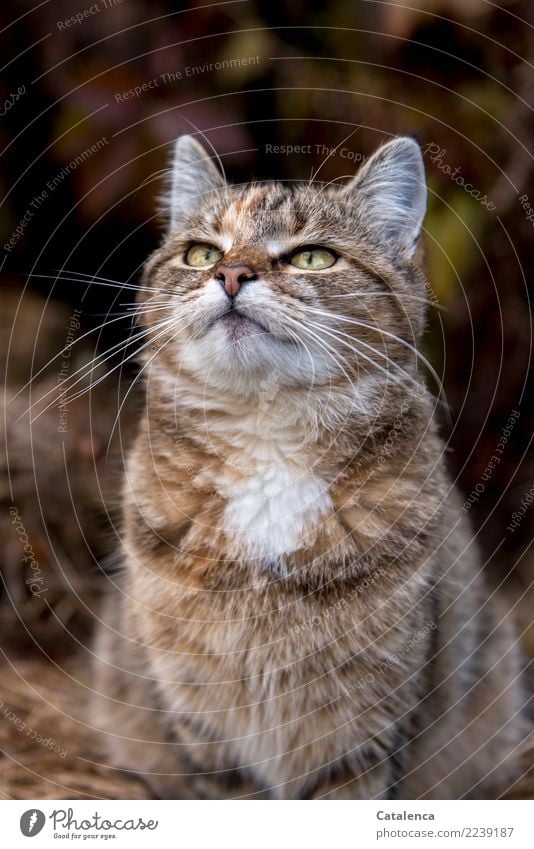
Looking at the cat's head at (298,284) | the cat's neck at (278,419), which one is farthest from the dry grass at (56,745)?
the cat's head at (298,284)

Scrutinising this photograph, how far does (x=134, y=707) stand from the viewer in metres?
2.54

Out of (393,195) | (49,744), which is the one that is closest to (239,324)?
(393,195)

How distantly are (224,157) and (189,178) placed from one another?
26.5 inches

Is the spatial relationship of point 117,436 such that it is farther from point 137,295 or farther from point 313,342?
point 313,342

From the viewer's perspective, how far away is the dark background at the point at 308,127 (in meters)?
2.96

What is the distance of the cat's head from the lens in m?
1.93

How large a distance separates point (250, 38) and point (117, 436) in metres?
1.51

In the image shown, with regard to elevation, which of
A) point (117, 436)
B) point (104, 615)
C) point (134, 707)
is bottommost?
point (134, 707)

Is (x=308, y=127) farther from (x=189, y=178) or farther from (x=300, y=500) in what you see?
(x=300, y=500)

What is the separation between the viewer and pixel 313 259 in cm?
204

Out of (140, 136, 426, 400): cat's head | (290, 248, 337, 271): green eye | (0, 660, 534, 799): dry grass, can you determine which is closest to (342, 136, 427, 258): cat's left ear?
(140, 136, 426, 400): cat's head

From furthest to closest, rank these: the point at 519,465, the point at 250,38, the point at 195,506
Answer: the point at 519,465, the point at 250,38, the point at 195,506

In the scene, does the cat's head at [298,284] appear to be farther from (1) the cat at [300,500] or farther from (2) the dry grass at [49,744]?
(2) the dry grass at [49,744]
